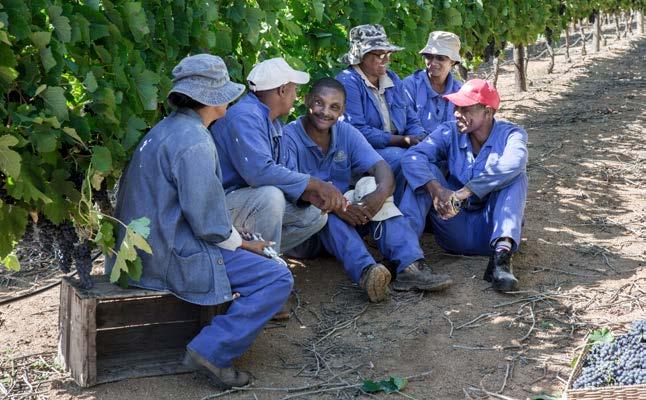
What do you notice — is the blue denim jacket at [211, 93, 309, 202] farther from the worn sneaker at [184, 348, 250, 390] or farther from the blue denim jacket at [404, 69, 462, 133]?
the blue denim jacket at [404, 69, 462, 133]

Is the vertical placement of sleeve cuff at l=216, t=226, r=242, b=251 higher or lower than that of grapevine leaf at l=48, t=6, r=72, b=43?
lower

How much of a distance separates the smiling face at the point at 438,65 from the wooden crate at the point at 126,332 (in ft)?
10.0

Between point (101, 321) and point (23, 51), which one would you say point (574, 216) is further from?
point (23, 51)

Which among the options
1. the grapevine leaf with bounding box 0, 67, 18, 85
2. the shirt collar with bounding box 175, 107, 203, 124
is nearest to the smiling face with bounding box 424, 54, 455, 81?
the shirt collar with bounding box 175, 107, 203, 124

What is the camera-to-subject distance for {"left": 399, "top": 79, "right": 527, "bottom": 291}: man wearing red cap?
530 cm

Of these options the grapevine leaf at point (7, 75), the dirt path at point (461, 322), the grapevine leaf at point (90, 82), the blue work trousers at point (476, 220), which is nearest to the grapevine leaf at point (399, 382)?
the dirt path at point (461, 322)

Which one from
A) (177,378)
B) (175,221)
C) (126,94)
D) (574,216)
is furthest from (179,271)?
(574,216)

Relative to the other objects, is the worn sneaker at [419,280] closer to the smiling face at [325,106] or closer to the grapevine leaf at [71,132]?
the smiling face at [325,106]

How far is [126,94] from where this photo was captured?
402cm

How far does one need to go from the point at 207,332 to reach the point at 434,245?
2472 mm

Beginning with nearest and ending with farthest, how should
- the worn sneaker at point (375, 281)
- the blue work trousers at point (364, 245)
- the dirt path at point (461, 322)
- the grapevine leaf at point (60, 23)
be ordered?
the grapevine leaf at point (60, 23)
the dirt path at point (461, 322)
the worn sneaker at point (375, 281)
the blue work trousers at point (364, 245)

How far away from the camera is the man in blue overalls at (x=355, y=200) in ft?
16.9

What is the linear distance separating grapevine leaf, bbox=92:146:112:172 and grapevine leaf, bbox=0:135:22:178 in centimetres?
44

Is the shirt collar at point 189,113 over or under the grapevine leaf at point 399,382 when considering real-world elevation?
over
